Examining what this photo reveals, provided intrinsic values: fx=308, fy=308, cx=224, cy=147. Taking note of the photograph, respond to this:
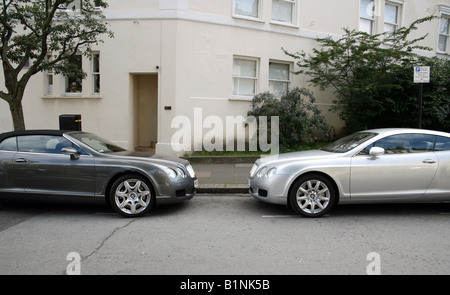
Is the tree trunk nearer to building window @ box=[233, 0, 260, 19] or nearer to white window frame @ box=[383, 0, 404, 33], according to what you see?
building window @ box=[233, 0, 260, 19]

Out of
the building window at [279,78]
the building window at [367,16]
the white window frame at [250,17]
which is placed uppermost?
the building window at [367,16]

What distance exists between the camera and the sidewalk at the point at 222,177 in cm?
689

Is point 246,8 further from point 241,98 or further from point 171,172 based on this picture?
point 171,172

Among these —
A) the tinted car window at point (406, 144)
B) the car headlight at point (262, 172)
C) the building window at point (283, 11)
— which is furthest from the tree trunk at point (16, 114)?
the building window at point (283, 11)

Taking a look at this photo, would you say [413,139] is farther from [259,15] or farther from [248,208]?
[259,15]

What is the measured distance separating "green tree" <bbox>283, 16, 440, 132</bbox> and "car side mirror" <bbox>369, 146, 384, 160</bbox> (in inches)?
229

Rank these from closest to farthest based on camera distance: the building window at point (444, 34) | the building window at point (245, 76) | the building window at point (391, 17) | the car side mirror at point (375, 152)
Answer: the car side mirror at point (375, 152), the building window at point (245, 76), the building window at point (391, 17), the building window at point (444, 34)

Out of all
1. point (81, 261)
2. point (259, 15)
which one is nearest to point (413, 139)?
point (81, 261)

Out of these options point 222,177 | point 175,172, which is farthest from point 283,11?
point 175,172

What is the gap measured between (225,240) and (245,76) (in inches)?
335

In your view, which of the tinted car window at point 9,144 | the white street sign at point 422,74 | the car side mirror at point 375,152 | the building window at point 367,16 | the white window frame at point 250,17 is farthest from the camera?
the building window at point 367,16

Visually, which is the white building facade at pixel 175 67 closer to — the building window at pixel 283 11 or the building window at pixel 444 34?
the building window at pixel 283 11

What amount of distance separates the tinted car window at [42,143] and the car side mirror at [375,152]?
5112 mm
